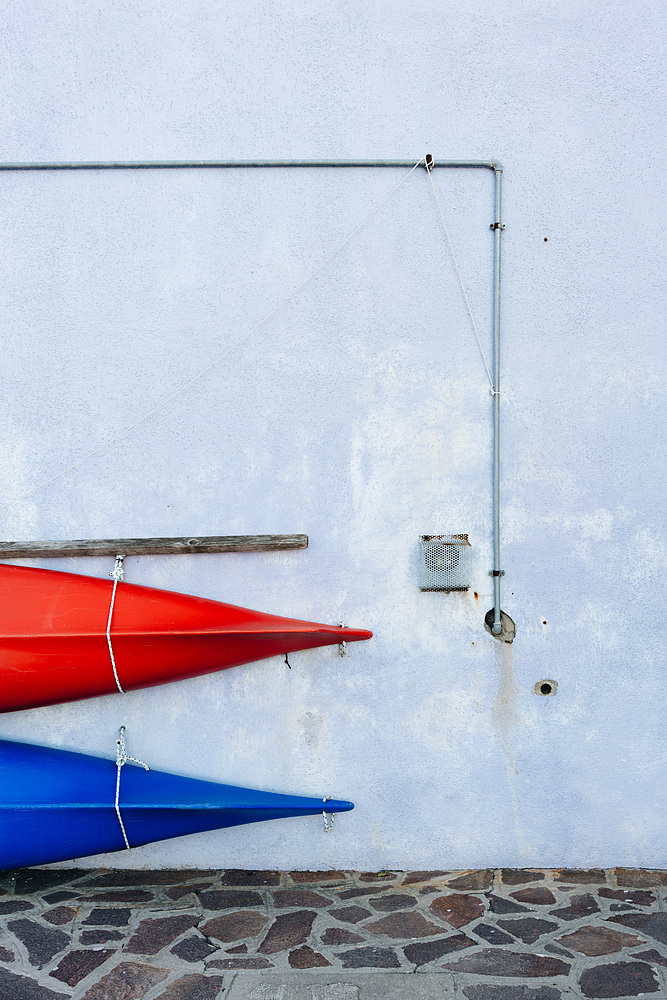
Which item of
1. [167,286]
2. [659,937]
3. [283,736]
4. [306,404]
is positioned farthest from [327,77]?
[659,937]

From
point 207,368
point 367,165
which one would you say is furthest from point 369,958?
point 367,165

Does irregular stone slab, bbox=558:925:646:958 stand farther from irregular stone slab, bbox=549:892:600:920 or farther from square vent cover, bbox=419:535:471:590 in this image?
square vent cover, bbox=419:535:471:590

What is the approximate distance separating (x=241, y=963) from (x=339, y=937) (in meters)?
0.41

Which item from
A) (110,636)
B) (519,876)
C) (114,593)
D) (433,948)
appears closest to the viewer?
(433,948)

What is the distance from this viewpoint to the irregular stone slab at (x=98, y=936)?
3.07 metres

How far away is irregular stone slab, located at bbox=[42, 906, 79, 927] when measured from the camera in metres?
3.21

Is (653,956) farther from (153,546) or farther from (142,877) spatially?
(153,546)

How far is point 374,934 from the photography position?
311 centimetres

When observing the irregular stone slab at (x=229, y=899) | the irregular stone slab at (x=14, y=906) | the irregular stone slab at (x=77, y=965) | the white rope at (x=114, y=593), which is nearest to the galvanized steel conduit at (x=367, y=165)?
the irregular stone slab at (x=229, y=899)

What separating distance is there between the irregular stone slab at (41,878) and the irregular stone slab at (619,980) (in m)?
2.22

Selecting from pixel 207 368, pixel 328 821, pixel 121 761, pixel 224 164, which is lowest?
pixel 328 821

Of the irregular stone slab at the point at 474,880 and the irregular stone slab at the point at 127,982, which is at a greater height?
the irregular stone slab at the point at 474,880

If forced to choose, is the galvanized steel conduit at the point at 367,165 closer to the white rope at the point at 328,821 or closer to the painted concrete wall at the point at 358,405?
the painted concrete wall at the point at 358,405

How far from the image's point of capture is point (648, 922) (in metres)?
3.18
